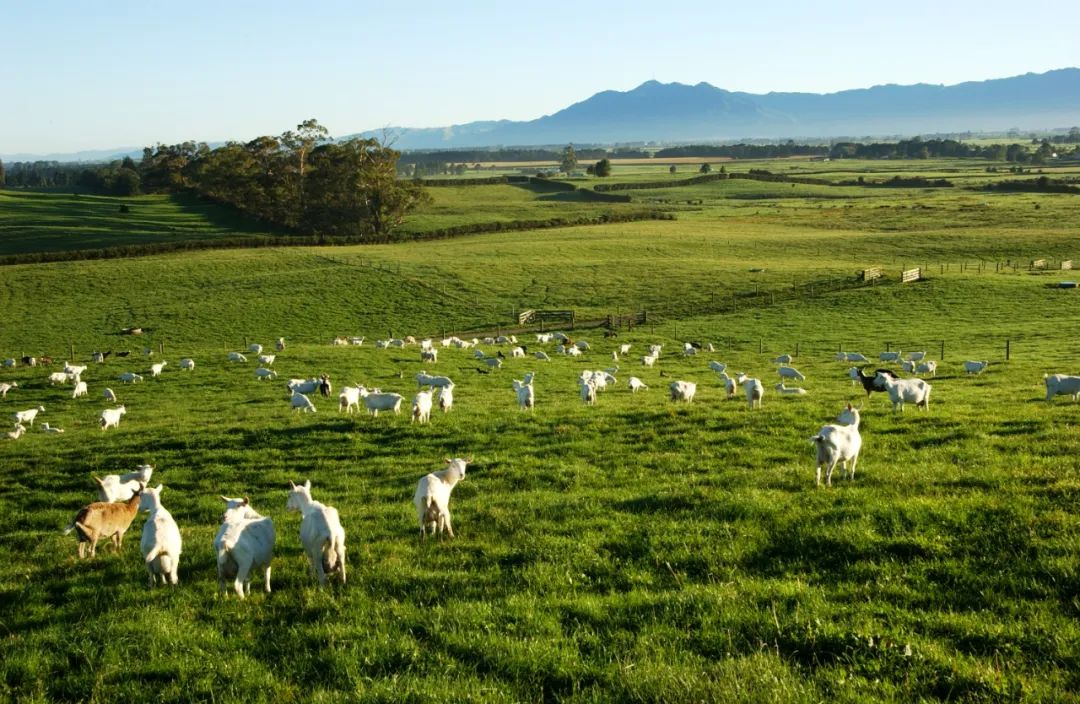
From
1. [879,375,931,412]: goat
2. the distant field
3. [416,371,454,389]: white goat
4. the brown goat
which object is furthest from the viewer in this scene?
the distant field

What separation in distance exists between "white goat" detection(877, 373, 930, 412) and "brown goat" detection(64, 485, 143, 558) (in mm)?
18165

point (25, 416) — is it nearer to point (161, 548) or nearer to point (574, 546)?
point (161, 548)

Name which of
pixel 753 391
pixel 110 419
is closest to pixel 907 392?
pixel 753 391

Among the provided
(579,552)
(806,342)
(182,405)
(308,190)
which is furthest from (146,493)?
(308,190)

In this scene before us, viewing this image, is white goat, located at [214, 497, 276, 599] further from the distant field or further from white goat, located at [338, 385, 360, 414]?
the distant field

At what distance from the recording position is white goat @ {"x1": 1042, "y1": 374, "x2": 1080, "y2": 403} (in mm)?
22203

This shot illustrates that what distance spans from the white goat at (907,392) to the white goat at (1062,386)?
12.4 feet

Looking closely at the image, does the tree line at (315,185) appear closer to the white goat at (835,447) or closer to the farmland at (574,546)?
the farmland at (574,546)

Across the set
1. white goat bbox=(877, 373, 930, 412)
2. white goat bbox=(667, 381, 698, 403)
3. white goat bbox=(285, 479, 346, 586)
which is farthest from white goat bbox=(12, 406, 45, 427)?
white goat bbox=(877, 373, 930, 412)

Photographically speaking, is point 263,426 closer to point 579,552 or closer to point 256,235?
point 579,552

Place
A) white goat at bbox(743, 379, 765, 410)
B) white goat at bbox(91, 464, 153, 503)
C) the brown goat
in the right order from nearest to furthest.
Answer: the brown goat, white goat at bbox(91, 464, 153, 503), white goat at bbox(743, 379, 765, 410)

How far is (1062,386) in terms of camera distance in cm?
2233

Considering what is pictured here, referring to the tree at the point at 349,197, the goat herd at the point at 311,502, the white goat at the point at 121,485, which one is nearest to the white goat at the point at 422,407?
the goat herd at the point at 311,502

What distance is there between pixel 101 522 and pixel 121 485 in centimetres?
341
